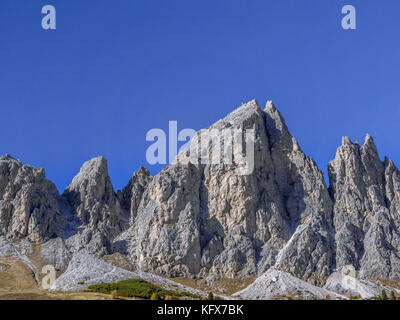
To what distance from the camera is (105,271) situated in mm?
149750

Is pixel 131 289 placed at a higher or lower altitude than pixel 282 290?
higher

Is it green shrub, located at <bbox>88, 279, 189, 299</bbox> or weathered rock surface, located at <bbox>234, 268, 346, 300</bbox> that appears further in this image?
weathered rock surface, located at <bbox>234, 268, 346, 300</bbox>

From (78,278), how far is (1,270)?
62745mm

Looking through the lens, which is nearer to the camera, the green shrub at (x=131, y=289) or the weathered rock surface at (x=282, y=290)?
the green shrub at (x=131, y=289)

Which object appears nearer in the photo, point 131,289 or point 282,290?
point 131,289
